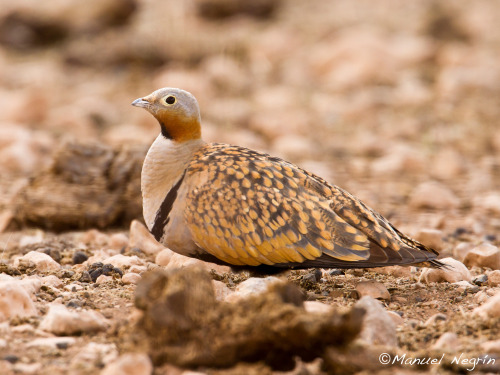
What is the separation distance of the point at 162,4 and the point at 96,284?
48.5ft

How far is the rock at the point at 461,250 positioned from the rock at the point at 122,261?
2.54 meters

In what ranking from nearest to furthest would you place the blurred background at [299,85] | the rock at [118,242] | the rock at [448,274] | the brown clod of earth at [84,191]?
the rock at [448,274], the rock at [118,242], the brown clod of earth at [84,191], the blurred background at [299,85]

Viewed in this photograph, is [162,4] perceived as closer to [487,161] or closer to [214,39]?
[214,39]

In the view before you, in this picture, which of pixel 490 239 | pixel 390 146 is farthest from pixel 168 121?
pixel 390 146

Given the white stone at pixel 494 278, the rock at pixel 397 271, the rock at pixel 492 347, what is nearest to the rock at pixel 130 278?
the rock at pixel 397 271

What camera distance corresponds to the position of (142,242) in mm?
6336

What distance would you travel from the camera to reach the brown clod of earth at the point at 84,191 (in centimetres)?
713

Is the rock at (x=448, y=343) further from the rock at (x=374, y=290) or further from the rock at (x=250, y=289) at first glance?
the rock at (x=250, y=289)

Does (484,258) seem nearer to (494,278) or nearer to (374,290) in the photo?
(494,278)

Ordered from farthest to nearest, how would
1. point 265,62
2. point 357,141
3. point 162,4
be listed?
point 162,4
point 265,62
point 357,141

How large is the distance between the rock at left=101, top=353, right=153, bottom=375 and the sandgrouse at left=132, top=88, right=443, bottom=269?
4.93 feet

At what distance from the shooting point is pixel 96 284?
5188 mm

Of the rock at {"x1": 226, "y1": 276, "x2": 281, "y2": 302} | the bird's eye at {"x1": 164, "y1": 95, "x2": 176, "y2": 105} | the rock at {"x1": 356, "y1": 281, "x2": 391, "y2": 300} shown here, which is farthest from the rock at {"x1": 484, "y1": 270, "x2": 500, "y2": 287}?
the bird's eye at {"x1": 164, "y1": 95, "x2": 176, "y2": 105}

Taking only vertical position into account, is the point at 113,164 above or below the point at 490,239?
above
